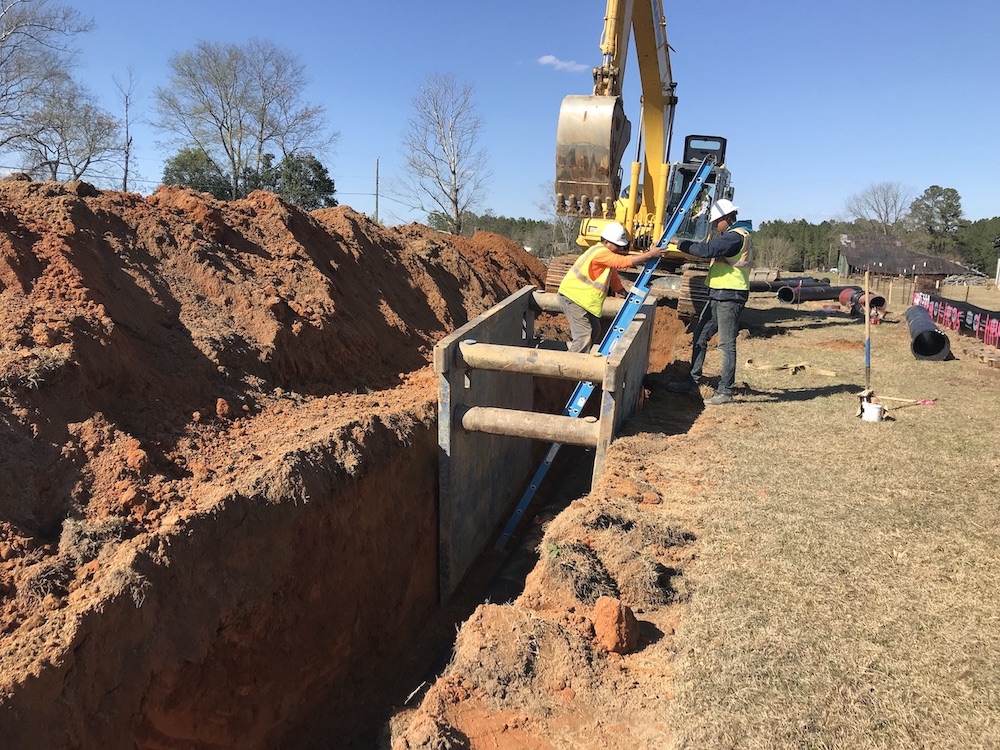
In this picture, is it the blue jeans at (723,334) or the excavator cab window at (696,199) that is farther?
the excavator cab window at (696,199)

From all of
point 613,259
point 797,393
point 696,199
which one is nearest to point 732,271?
point 613,259

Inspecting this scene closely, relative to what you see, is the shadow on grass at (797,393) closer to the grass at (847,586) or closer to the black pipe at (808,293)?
the grass at (847,586)

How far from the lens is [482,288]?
43.2ft

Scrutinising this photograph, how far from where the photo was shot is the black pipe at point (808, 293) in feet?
56.9

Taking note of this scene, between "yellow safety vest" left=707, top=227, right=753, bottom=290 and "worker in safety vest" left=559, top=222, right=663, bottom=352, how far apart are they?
0.67 metres

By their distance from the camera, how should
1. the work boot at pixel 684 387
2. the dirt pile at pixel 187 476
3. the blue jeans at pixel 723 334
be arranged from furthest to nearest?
the work boot at pixel 684 387, the blue jeans at pixel 723 334, the dirt pile at pixel 187 476

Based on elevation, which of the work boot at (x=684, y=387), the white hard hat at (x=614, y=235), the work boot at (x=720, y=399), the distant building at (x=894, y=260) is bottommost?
the work boot at (x=720, y=399)

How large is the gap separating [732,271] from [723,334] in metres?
0.70

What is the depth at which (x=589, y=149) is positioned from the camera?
8.64 meters

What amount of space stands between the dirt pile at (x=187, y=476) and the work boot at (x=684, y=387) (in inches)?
116

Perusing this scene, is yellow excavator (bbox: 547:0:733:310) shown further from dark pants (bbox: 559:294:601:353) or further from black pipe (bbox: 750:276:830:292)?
black pipe (bbox: 750:276:830:292)

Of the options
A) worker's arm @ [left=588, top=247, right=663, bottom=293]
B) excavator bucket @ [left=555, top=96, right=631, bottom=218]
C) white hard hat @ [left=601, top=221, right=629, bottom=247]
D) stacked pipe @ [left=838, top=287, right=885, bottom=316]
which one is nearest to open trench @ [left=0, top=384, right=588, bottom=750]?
worker's arm @ [left=588, top=247, right=663, bottom=293]

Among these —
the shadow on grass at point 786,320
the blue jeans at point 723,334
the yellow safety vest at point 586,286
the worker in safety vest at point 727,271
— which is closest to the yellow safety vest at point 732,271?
the worker in safety vest at point 727,271

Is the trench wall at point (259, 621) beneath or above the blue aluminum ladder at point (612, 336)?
beneath
